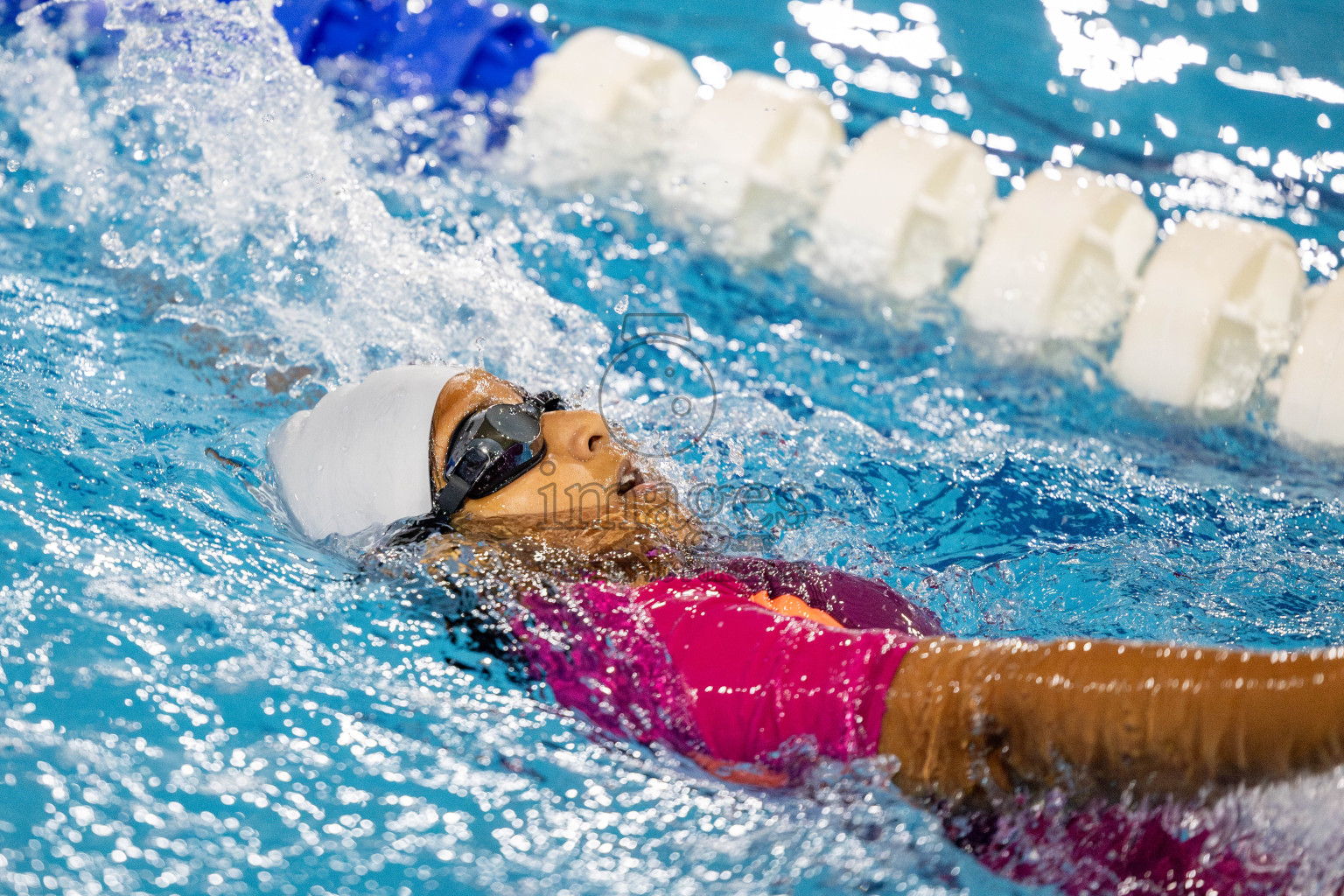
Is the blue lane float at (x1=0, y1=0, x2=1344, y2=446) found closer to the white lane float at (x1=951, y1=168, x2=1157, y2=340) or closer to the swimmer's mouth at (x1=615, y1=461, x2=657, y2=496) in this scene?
the white lane float at (x1=951, y1=168, x2=1157, y2=340)

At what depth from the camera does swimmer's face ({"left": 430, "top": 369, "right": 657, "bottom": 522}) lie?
1762 mm

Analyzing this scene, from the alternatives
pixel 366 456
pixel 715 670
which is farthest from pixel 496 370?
pixel 715 670

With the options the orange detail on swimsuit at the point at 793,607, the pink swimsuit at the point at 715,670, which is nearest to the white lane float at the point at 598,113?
the orange detail on swimsuit at the point at 793,607

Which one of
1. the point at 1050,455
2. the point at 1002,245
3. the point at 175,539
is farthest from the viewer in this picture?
the point at 1002,245

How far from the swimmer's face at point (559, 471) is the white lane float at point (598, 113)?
1.90 metres

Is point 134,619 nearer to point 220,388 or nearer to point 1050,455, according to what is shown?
point 220,388

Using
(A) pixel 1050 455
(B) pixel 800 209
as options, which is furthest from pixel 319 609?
(B) pixel 800 209

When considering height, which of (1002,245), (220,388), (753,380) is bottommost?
(220,388)

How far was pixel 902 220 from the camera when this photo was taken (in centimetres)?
326

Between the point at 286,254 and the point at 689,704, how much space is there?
2.09m

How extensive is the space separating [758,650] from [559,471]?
1.75 feet

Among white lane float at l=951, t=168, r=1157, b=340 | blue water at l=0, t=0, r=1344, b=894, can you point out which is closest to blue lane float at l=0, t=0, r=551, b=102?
blue water at l=0, t=0, r=1344, b=894

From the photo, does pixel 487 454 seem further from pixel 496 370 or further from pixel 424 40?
pixel 424 40

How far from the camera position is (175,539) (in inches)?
74.8
